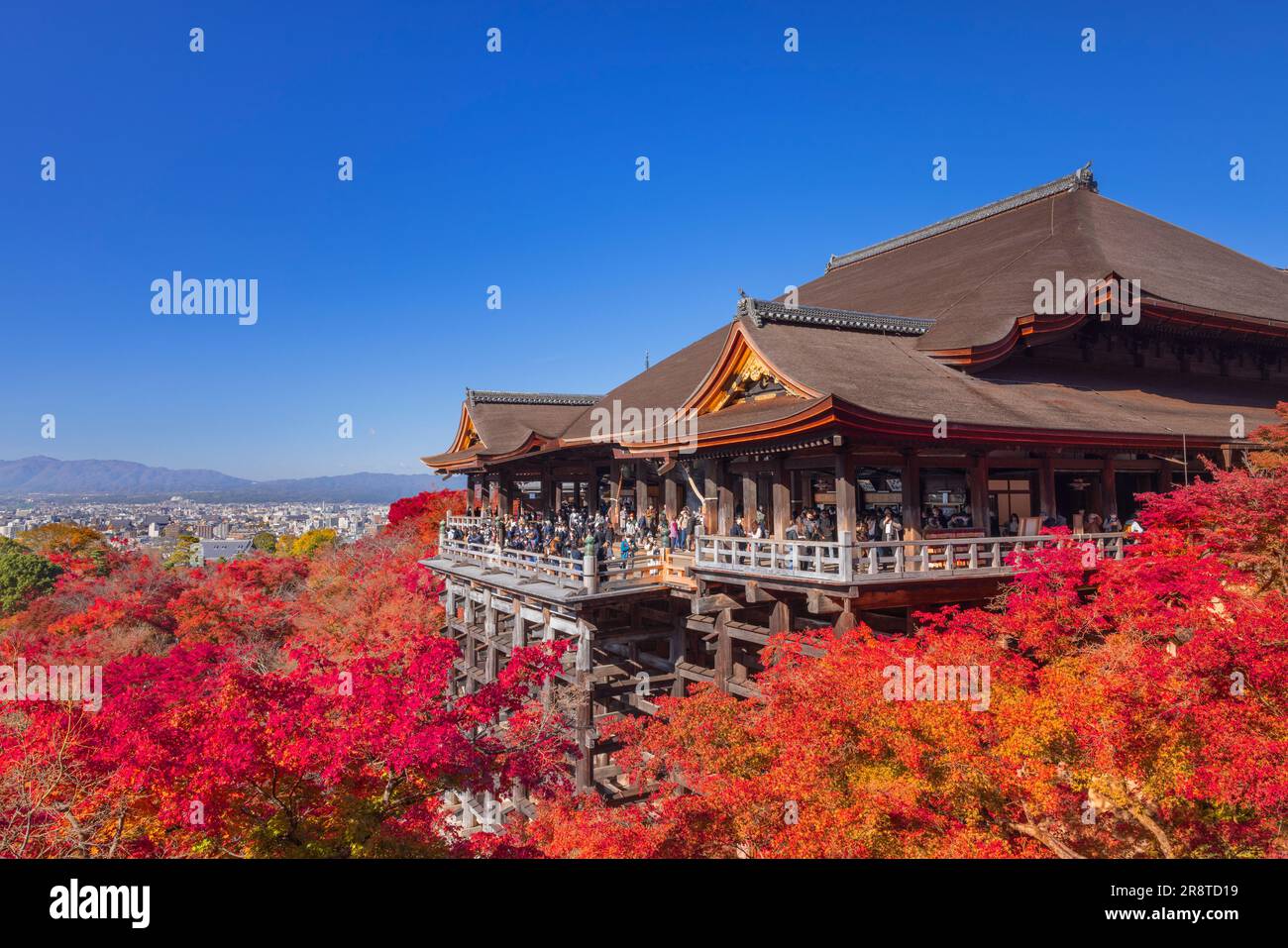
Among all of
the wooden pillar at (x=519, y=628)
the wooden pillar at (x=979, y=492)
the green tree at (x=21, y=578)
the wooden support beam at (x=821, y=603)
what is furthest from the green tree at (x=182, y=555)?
the wooden pillar at (x=979, y=492)

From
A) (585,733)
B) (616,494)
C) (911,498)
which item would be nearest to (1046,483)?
(911,498)

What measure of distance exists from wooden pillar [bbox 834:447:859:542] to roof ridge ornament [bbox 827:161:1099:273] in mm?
20095

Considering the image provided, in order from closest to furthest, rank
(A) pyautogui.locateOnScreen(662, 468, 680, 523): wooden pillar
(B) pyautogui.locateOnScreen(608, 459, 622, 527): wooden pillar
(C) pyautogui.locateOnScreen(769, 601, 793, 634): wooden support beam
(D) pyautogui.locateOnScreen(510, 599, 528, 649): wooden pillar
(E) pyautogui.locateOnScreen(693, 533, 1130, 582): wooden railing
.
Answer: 1. (E) pyautogui.locateOnScreen(693, 533, 1130, 582): wooden railing
2. (C) pyautogui.locateOnScreen(769, 601, 793, 634): wooden support beam
3. (D) pyautogui.locateOnScreen(510, 599, 528, 649): wooden pillar
4. (A) pyautogui.locateOnScreen(662, 468, 680, 523): wooden pillar
5. (B) pyautogui.locateOnScreen(608, 459, 622, 527): wooden pillar

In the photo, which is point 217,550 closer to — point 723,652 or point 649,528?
point 649,528

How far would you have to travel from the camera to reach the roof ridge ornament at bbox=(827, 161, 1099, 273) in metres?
26.5

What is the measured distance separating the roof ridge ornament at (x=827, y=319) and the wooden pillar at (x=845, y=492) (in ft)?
14.9

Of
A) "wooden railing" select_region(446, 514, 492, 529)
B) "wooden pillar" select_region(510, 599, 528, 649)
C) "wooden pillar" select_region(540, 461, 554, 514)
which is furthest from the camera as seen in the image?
"wooden railing" select_region(446, 514, 492, 529)

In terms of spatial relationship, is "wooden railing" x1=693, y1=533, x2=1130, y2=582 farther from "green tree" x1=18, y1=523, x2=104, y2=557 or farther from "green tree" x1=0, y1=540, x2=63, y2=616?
"green tree" x1=18, y1=523, x2=104, y2=557

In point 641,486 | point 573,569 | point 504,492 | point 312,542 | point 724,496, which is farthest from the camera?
point 312,542

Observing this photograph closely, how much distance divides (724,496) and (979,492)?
5.83 m

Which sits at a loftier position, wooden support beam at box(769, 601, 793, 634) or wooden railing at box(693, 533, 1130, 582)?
wooden railing at box(693, 533, 1130, 582)

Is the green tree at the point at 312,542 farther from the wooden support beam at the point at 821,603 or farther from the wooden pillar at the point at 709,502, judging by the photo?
the wooden support beam at the point at 821,603

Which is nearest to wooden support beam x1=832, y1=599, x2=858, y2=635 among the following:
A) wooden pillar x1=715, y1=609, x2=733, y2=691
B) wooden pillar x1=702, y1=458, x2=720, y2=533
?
wooden pillar x1=715, y1=609, x2=733, y2=691

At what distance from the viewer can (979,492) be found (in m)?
15.1
